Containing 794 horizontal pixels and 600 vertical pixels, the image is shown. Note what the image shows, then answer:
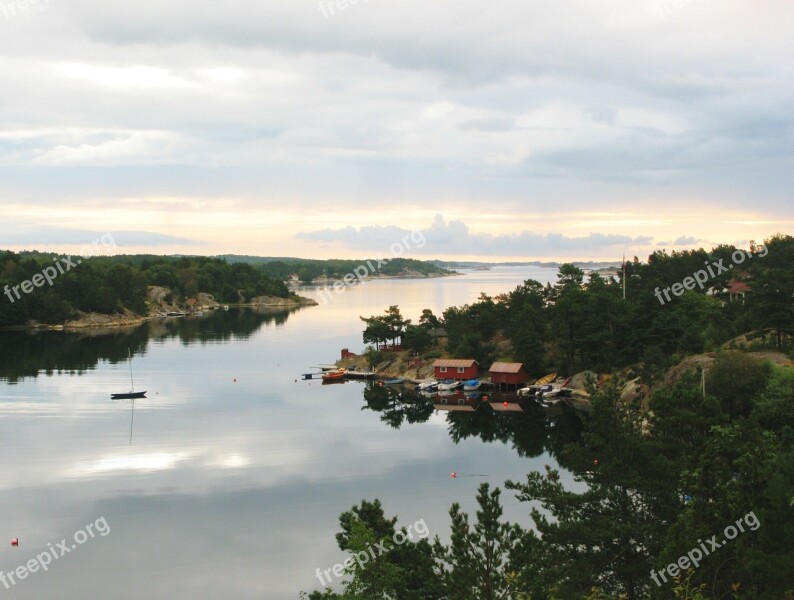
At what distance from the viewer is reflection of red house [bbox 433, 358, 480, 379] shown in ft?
266

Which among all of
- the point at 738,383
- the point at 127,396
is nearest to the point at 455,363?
the point at 127,396

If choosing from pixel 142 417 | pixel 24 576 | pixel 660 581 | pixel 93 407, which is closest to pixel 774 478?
pixel 660 581

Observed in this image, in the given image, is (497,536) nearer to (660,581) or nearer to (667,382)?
(660,581)

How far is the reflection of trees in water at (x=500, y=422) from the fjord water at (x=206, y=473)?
56 cm

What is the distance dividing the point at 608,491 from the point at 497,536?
4542 mm

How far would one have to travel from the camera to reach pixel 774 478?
1515 centimetres

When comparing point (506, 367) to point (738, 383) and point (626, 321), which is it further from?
point (738, 383)

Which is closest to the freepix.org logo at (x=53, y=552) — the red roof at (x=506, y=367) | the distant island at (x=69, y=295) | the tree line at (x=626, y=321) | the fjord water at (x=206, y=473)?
the fjord water at (x=206, y=473)

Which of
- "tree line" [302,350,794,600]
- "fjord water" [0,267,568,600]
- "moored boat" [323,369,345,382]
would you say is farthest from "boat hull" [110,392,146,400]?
"tree line" [302,350,794,600]

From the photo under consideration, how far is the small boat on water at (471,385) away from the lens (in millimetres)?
78938

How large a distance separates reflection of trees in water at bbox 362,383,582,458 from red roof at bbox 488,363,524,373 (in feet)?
19.4

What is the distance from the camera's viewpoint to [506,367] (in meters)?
79.4

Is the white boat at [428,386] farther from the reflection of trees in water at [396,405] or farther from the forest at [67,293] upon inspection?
the forest at [67,293]

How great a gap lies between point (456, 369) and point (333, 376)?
16.3m
